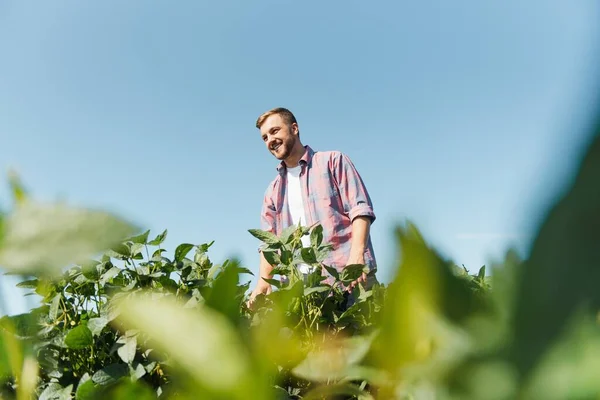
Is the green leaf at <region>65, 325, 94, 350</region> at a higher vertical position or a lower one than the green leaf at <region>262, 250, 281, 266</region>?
lower

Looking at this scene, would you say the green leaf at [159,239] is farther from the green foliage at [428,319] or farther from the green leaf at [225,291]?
the green leaf at [225,291]

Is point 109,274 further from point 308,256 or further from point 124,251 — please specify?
point 308,256

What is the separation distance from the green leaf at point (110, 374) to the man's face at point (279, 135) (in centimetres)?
211

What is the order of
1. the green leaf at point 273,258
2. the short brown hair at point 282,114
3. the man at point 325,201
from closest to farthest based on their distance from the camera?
the green leaf at point 273,258 < the man at point 325,201 < the short brown hair at point 282,114

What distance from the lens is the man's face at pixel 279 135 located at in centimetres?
304

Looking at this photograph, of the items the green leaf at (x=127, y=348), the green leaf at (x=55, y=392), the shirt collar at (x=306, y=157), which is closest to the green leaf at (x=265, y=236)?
the green leaf at (x=127, y=348)

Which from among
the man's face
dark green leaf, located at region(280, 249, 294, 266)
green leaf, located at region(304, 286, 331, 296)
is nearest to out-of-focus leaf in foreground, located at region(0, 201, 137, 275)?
green leaf, located at region(304, 286, 331, 296)

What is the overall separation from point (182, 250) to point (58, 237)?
3.33 ft

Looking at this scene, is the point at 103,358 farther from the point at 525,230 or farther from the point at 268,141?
the point at 268,141

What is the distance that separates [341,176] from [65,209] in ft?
7.69

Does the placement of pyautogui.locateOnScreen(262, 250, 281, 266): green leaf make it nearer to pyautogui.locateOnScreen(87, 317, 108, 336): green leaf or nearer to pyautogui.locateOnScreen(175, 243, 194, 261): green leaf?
pyautogui.locateOnScreen(175, 243, 194, 261): green leaf

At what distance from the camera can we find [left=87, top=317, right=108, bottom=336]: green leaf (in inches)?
40.0

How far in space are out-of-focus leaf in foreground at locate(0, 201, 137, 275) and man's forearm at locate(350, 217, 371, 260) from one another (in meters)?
1.89

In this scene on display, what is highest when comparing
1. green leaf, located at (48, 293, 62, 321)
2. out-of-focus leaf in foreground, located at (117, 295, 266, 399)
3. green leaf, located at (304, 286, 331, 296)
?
green leaf, located at (304, 286, 331, 296)
